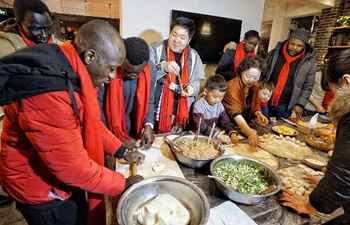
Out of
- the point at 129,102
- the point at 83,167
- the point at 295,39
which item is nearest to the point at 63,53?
the point at 83,167

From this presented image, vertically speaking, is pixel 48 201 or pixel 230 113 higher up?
pixel 230 113

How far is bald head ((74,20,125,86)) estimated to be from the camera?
0.74 m

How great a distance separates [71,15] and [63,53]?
7.36m

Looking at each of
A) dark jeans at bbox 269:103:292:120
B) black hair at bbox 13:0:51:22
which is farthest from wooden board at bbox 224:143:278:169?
black hair at bbox 13:0:51:22

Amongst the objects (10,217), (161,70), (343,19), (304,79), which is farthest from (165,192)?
(343,19)

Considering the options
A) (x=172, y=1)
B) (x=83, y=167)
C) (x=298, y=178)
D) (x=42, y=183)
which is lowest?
(x=298, y=178)

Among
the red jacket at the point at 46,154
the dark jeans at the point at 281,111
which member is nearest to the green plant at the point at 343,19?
the dark jeans at the point at 281,111

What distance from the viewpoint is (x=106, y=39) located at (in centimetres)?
74

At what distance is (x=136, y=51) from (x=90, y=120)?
0.67 m

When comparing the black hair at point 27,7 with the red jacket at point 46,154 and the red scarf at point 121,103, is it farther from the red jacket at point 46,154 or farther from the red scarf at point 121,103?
the red jacket at point 46,154

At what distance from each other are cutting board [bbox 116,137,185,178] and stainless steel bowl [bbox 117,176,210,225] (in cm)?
20

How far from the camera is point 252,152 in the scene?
1557 millimetres

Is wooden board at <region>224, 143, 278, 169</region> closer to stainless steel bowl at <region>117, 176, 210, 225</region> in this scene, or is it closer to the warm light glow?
stainless steel bowl at <region>117, 176, 210, 225</region>

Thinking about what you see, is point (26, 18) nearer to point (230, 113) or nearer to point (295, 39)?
point (230, 113)
